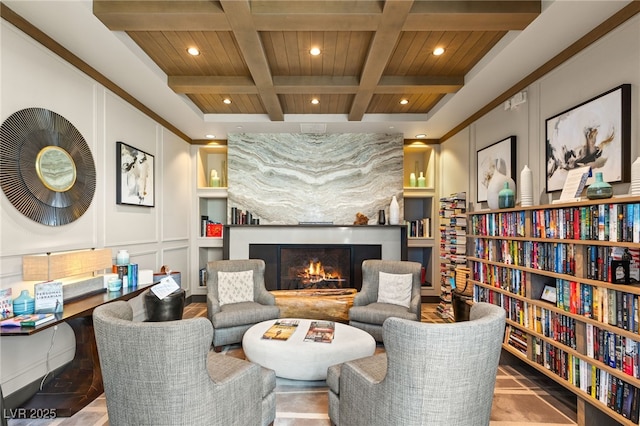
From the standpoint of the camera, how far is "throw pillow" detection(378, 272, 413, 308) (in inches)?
140

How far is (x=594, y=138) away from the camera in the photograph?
7.78 feet

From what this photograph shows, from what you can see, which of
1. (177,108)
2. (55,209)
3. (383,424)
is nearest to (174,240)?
(177,108)

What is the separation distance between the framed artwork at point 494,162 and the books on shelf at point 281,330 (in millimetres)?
2634

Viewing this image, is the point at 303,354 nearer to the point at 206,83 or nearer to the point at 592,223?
the point at 592,223

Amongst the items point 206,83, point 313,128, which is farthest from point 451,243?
point 206,83

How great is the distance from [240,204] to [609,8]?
451 cm

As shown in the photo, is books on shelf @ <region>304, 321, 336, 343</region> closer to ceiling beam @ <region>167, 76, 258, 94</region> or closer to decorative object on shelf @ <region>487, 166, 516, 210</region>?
decorative object on shelf @ <region>487, 166, 516, 210</region>

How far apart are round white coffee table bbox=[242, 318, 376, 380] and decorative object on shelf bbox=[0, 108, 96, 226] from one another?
6.10 ft

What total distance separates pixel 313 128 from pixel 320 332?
308 cm

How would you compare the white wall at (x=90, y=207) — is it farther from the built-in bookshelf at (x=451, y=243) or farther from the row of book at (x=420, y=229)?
the built-in bookshelf at (x=451, y=243)

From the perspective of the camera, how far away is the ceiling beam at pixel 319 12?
221 centimetres

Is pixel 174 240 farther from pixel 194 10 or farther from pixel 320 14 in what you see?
pixel 320 14

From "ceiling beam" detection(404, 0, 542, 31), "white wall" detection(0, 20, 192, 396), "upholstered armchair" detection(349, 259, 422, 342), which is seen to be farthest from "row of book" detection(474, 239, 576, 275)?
"white wall" detection(0, 20, 192, 396)

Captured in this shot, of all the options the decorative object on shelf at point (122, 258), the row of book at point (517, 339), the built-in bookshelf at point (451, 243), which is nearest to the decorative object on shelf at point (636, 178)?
the row of book at point (517, 339)
